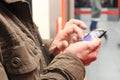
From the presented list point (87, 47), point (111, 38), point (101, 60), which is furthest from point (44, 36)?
A: point (111, 38)

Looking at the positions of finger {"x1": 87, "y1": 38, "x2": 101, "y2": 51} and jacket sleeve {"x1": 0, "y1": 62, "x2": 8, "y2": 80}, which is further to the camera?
finger {"x1": 87, "y1": 38, "x2": 101, "y2": 51}

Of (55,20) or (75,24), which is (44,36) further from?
(75,24)

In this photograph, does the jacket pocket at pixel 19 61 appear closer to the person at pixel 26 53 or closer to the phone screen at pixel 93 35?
the person at pixel 26 53

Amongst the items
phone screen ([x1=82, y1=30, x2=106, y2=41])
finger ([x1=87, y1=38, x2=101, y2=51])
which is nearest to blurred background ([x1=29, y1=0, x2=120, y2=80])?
phone screen ([x1=82, y1=30, x2=106, y2=41])

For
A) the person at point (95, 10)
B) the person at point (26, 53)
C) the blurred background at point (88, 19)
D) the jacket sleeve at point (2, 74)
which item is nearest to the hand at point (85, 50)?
the person at point (26, 53)

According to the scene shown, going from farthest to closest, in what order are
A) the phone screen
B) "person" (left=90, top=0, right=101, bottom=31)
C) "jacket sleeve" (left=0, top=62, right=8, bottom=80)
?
"person" (left=90, top=0, right=101, bottom=31)
the phone screen
"jacket sleeve" (left=0, top=62, right=8, bottom=80)

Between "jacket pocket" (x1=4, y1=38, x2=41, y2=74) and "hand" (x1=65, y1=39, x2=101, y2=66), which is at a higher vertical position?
"jacket pocket" (x1=4, y1=38, x2=41, y2=74)

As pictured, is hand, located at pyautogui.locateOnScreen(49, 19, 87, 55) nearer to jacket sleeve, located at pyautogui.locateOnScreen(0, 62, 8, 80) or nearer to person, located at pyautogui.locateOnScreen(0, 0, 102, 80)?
person, located at pyautogui.locateOnScreen(0, 0, 102, 80)

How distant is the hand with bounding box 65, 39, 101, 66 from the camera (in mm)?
839

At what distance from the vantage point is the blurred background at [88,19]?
1.55m

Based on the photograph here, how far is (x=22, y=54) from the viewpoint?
671mm

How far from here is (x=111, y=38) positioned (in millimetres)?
5344

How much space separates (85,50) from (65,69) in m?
0.12

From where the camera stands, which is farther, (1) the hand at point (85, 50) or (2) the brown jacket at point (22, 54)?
(1) the hand at point (85, 50)
